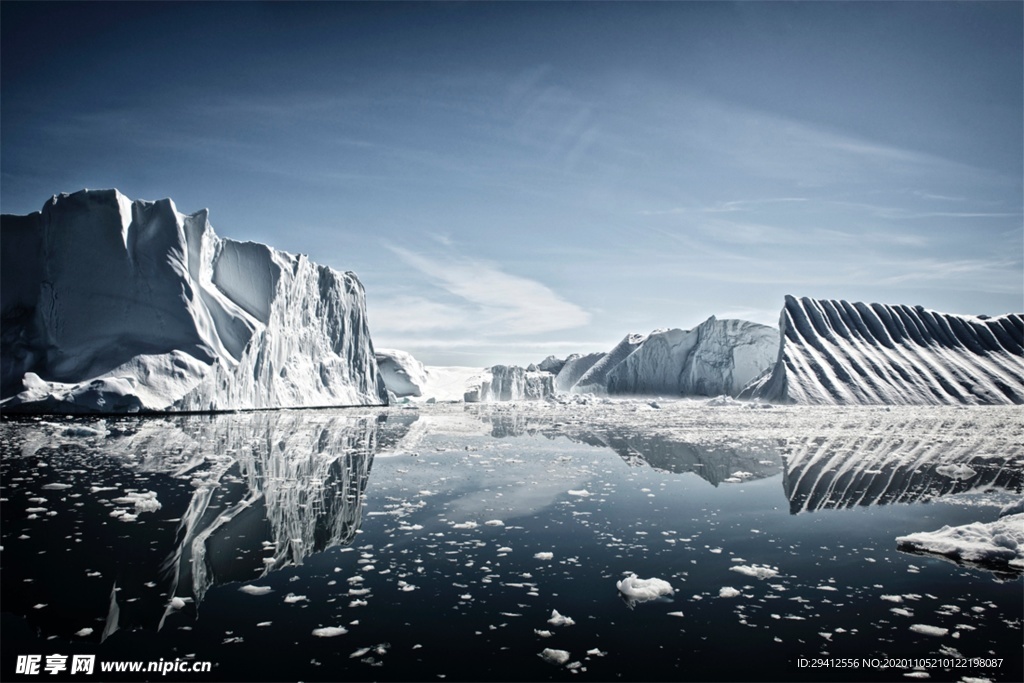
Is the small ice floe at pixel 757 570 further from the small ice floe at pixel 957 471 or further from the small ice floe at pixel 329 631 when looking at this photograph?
the small ice floe at pixel 957 471

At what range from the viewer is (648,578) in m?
4.35

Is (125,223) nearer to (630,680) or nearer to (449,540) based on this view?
(449,540)

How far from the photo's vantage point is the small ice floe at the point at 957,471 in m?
9.00

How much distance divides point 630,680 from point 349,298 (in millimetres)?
33109

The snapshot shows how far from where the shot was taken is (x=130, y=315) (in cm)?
2000

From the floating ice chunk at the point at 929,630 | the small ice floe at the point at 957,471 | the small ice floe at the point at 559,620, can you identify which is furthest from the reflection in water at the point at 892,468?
the small ice floe at the point at 559,620

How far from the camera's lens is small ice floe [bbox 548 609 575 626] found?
3588 millimetres

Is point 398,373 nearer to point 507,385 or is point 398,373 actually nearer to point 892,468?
point 507,385

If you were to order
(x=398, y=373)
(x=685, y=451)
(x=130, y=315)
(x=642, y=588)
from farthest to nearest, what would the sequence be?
(x=398, y=373), (x=130, y=315), (x=685, y=451), (x=642, y=588)

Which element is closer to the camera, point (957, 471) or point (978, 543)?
point (978, 543)

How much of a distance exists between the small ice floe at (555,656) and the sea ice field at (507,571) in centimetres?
2

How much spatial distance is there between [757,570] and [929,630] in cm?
124

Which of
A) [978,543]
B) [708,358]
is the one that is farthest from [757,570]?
[708,358]

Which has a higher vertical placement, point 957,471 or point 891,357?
point 891,357
